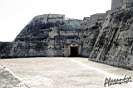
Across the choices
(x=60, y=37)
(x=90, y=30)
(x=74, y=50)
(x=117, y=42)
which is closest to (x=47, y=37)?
(x=60, y=37)

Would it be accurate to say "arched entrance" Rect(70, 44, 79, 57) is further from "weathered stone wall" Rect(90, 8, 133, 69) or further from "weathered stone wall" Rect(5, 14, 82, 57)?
"weathered stone wall" Rect(90, 8, 133, 69)

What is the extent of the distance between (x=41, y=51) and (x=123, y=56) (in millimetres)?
13116

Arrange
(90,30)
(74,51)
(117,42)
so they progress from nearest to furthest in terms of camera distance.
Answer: (117,42) → (90,30) → (74,51)

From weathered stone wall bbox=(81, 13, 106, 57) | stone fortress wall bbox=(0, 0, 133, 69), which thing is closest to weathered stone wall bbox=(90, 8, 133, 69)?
stone fortress wall bbox=(0, 0, 133, 69)

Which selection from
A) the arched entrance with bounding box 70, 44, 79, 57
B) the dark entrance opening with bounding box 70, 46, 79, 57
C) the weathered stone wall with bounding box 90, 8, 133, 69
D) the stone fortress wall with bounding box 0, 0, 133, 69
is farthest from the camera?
the dark entrance opening with bounding box 70, 46, 79, 57

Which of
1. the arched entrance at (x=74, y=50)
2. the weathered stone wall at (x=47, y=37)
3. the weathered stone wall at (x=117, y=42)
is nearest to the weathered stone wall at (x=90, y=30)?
the weathered stone wall at (x=47, y=37)

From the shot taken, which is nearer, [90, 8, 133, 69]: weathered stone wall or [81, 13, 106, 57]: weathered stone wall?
[90, 8, 133, 69]: weathered stone wall

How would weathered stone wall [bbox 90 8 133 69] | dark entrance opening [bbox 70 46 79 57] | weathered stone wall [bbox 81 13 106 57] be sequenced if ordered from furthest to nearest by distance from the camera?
1. dark entrance opening [bbox 70 46 79 57]
2. weathered stone wall [bbox 81 13 106 57]
3. weathered stone wall [bbox 90 8 133 69]

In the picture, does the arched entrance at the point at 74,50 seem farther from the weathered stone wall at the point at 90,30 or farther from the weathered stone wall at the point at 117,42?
the weathered stone wall at the point at 117,42

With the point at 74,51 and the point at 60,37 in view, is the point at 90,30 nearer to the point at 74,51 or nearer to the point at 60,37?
the point at 74,51

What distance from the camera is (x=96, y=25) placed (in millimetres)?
26125

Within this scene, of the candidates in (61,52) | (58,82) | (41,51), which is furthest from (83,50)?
(58,82)

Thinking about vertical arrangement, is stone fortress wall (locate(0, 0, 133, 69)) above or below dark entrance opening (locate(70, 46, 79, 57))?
above

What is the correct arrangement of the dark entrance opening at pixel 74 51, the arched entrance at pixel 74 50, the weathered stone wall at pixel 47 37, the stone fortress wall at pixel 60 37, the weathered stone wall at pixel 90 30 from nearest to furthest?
1. the stone fortress wall at pixel 60 37
2. the weathered stone wall at pixel 90 30
3. the weathered stone wall at pixel 47 37
4. the arched entrance at pixel 74 50
5. the dark entrance opening at pixel 74 51
